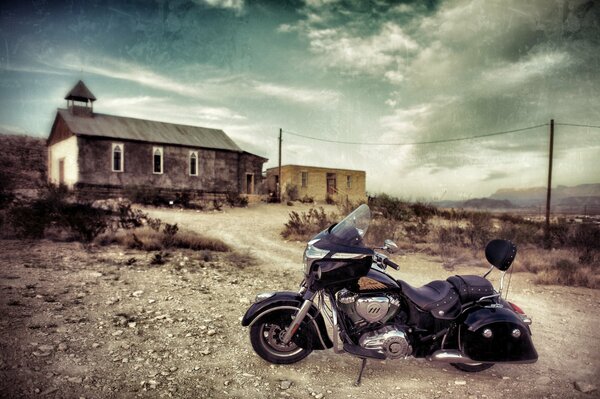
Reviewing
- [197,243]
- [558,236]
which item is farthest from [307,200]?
[197,243]

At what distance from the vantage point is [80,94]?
26188 millimetres

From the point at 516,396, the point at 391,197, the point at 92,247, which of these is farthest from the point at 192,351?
the point at 391,197

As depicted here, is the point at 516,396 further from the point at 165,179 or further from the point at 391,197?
the point at 165,179

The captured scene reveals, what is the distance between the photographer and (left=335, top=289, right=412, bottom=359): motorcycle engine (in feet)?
11.2

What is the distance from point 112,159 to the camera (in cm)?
2453

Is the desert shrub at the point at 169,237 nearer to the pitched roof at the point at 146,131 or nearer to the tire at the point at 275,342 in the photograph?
the tire at the point at 275,342

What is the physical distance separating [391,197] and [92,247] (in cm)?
1385

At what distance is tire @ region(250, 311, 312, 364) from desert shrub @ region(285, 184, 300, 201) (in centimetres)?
2869

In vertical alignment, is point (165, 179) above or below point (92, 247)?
above

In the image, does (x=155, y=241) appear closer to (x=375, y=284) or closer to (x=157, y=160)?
(x=375, y=284)

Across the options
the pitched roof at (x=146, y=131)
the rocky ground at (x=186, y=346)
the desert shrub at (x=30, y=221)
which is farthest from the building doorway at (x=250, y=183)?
the rocky ground at (x=186, y=346)

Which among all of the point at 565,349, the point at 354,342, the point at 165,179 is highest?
the point at 165,179

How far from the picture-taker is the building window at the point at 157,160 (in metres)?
26.2

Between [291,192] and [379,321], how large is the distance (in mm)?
29854
